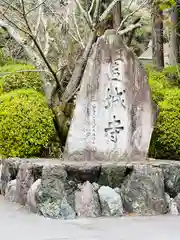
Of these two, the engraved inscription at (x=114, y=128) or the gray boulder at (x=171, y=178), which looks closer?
the gray boulder at (x=171, y=178)

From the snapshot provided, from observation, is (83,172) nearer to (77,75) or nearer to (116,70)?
(116,70)

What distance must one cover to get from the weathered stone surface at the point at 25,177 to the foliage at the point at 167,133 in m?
2.40

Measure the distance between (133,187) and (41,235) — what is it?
1.44 m

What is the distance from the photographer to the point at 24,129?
624cm

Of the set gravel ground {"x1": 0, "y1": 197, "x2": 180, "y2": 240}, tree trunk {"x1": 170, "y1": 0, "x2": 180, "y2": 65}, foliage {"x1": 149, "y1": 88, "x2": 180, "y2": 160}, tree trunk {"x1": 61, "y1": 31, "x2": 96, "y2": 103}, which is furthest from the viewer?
tree trunk {"x1": 170, "y1": 0, "x2": 180, "y2": 65}

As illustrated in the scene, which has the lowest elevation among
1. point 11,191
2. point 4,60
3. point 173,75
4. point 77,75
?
point 11,191

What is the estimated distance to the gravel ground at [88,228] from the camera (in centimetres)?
385

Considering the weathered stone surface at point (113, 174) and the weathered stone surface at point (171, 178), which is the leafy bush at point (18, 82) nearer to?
the weathered stone surface at point (113, 174)

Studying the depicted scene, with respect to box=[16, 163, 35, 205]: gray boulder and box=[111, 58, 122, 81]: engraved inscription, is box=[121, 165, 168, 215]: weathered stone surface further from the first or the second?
box=[111, 58, 122, 81]: engraved inscription

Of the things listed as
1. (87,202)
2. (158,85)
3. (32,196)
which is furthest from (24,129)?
(158,85)

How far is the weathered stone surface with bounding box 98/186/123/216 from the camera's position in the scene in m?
4.83

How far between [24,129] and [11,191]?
3.23ft

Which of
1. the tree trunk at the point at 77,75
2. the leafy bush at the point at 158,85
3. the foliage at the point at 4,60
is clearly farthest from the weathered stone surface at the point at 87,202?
the foliage at the point at 4,60

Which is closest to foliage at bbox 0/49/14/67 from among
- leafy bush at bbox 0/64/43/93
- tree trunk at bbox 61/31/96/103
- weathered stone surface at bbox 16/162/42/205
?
leafy bush at bbox 0/64/43/93
